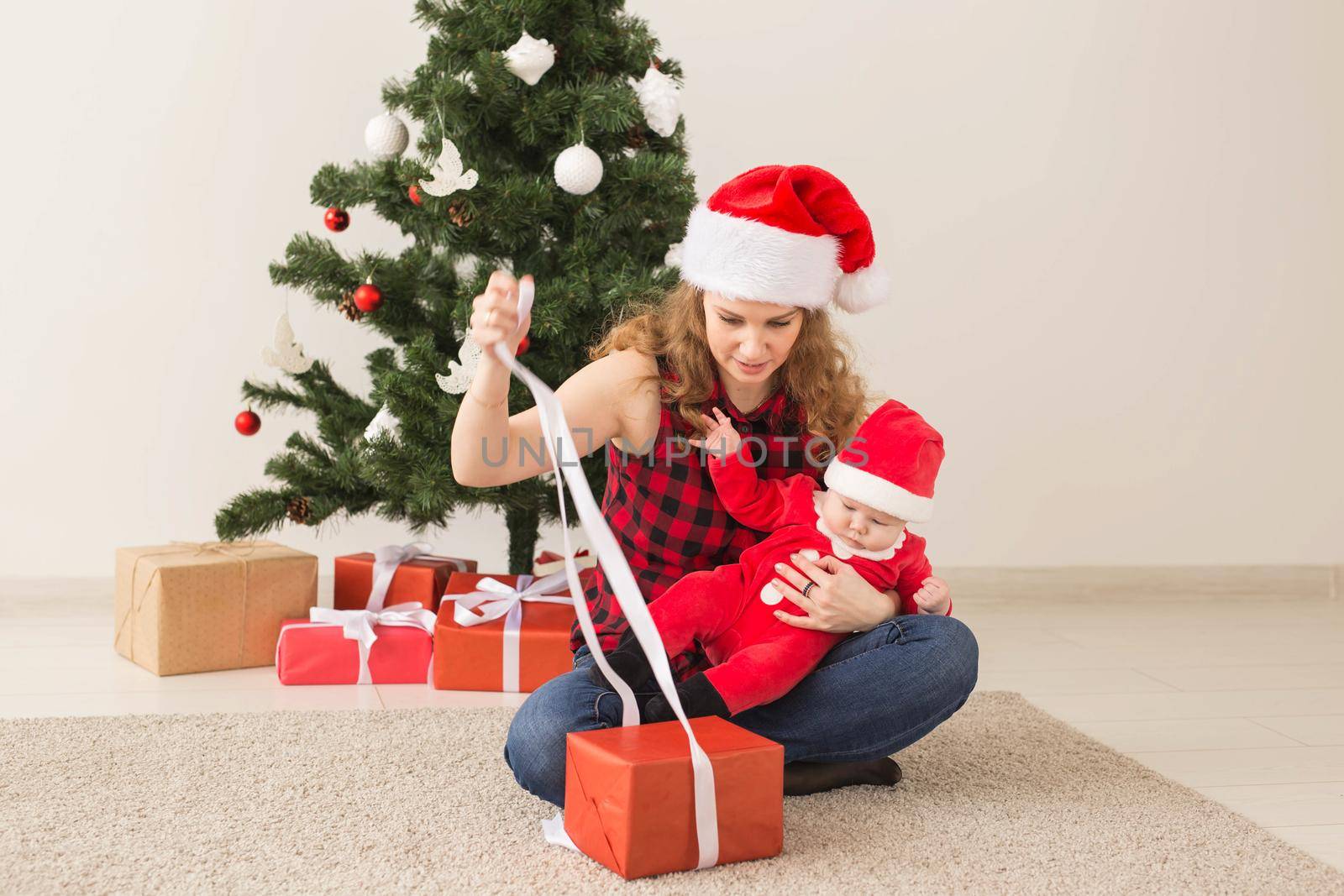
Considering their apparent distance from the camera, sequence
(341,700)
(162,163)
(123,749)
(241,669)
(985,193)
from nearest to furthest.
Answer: (123,749), (341,700), (241,669), (162,163), (985,193)

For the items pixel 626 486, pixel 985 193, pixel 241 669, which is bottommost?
pixel 241 669

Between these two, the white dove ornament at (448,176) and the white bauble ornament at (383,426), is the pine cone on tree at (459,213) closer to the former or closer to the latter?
the white dove ornament at (448,176)

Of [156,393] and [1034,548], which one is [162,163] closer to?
[156,393]

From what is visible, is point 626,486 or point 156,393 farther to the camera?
point 156,393

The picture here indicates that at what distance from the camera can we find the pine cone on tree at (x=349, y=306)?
84.7 inches

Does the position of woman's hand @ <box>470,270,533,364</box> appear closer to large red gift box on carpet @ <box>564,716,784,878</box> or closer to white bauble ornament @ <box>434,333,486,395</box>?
large red gift box on carpet @ <box>564,716,784,878</box>

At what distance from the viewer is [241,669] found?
220 centimetres

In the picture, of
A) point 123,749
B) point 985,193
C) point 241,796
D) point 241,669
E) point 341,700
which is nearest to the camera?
point 241,796

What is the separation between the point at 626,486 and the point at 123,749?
0.79 metres

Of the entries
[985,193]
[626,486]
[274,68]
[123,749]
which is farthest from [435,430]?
[985,193]

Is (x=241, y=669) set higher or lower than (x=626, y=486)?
lower

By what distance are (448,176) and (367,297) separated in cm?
26

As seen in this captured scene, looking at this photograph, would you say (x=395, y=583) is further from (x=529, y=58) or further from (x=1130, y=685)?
Answer: (x=1130, y=685)

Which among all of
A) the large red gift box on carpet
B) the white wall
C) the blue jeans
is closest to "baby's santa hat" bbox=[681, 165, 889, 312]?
the blue jeans
